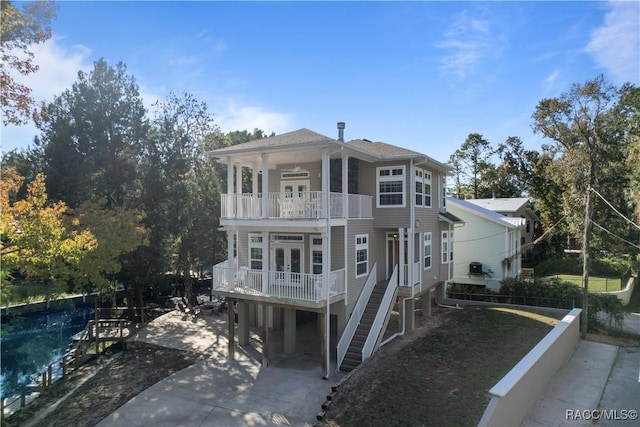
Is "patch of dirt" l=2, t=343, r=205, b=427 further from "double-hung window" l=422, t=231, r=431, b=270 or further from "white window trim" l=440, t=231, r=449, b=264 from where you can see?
"white window trim" l=440, t=231, r=449, b=264

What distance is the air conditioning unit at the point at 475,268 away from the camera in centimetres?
2380

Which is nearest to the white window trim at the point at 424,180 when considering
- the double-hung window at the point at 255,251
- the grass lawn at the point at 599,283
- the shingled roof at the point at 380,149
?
the shingled roof at the point at 380,149

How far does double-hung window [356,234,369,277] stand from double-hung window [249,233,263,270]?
152 inches

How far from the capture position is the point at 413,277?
1514cm

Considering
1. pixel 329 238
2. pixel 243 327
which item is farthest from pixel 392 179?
pixel 243 327

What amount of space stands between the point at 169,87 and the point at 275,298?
16.8 meters

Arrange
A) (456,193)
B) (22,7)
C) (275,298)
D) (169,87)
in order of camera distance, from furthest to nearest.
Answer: (456,193)
(169,87)
(275,298)
(22,7)

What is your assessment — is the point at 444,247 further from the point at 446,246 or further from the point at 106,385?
the point at 106,385

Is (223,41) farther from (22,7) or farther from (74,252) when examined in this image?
(74,252)

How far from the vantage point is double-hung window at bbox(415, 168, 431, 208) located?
16.0m

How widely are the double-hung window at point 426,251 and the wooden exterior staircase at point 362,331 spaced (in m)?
2.49

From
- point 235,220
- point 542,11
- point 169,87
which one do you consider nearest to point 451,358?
point 235,220

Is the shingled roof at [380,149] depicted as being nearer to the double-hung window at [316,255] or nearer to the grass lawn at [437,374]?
the double-hung window at [316,255]

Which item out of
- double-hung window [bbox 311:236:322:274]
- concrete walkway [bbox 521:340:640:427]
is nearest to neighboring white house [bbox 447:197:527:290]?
concrete walkway [bbox 521:340:640:427]
